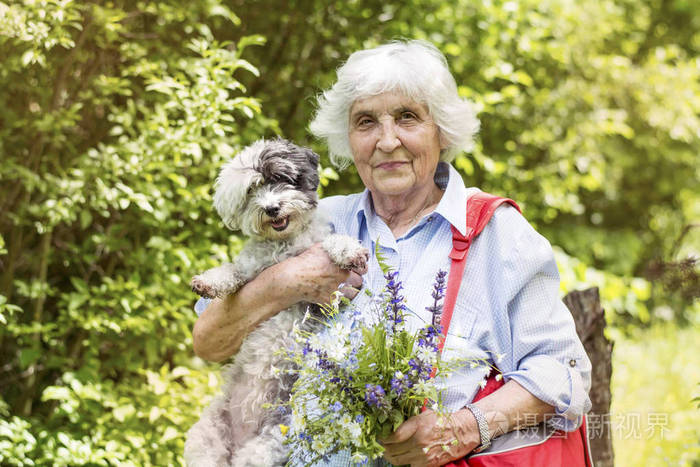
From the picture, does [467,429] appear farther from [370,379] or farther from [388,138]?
[388,138]

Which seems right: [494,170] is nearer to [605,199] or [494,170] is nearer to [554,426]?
[554,426]

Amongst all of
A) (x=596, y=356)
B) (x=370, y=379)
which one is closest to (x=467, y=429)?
(x=370, y=379)

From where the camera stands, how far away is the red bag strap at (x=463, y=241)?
7.80 ft

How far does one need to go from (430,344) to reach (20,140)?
3050mm

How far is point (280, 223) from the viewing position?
2688 mm

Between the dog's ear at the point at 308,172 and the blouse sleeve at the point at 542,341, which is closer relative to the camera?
the blouse sleeve at the point at 542,341

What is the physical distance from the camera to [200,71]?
3479mm

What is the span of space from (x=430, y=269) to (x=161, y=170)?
192 cm

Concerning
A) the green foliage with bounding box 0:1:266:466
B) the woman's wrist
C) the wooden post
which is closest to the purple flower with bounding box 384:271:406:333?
the woman's wrist

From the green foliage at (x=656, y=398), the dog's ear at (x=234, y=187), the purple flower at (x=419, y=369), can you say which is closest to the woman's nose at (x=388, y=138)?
the dog's ear at (x=234, y=187)

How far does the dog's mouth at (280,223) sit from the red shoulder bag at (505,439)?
2.10 feet

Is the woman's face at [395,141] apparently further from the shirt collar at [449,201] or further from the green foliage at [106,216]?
the green foliage at [106,216]

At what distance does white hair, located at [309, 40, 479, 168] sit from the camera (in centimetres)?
263

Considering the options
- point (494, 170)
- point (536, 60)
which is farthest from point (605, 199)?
point (494, 170)
